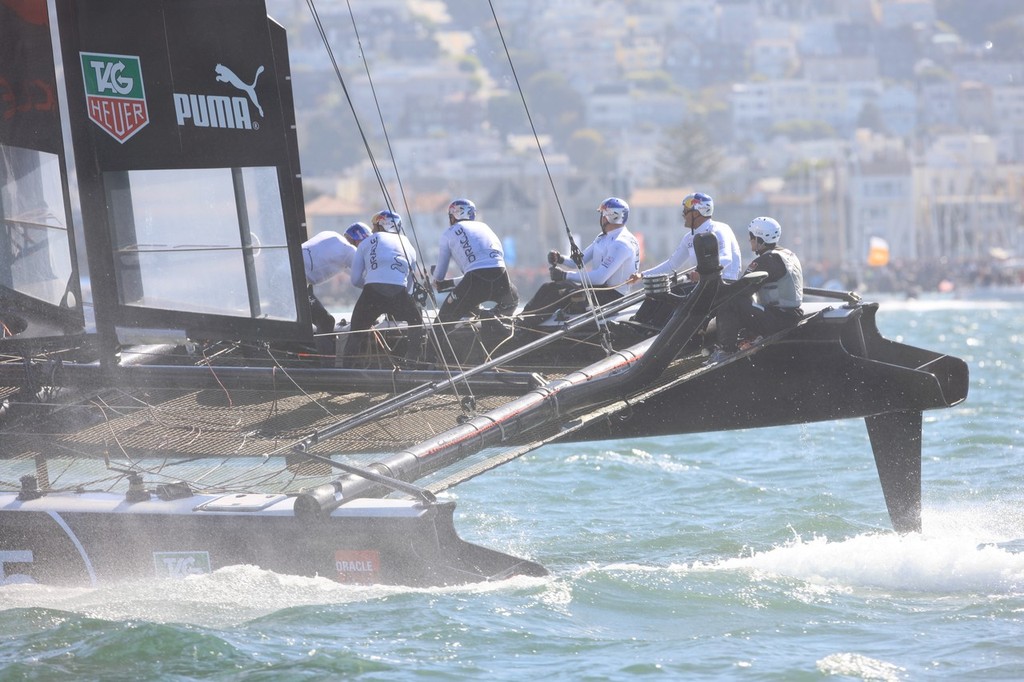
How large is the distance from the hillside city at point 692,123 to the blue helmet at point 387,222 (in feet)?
153

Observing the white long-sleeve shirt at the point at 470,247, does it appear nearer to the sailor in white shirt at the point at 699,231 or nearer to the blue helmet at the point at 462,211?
the blue helmet at the point at 462,211

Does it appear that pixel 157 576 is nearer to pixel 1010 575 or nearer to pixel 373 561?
pixel 373 561

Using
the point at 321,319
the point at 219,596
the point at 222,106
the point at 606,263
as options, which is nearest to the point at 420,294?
the point at 321,319

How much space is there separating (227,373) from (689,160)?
96121mm

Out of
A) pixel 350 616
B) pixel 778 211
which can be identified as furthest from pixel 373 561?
pixel 778 211

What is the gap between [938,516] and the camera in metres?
8.15

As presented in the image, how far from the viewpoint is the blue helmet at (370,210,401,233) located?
8.11m

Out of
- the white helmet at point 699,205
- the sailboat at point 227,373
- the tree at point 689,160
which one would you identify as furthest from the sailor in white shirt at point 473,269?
the tree at point 689,160

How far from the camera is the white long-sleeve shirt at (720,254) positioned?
794 cm

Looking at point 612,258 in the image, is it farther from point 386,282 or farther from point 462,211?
point 386,282

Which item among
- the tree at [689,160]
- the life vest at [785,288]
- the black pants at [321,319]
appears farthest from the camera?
the tree at [689,160]

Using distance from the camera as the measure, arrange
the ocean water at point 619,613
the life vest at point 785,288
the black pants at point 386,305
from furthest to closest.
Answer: the black pants at point 386,305, the life vest at point 785,288, the ocean water at point 619,613

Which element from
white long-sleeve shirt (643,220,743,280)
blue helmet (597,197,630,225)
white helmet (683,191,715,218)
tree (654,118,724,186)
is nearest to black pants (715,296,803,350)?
white long-sleeve shirt (643,220,743,280)

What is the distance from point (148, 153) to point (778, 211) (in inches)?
3264
